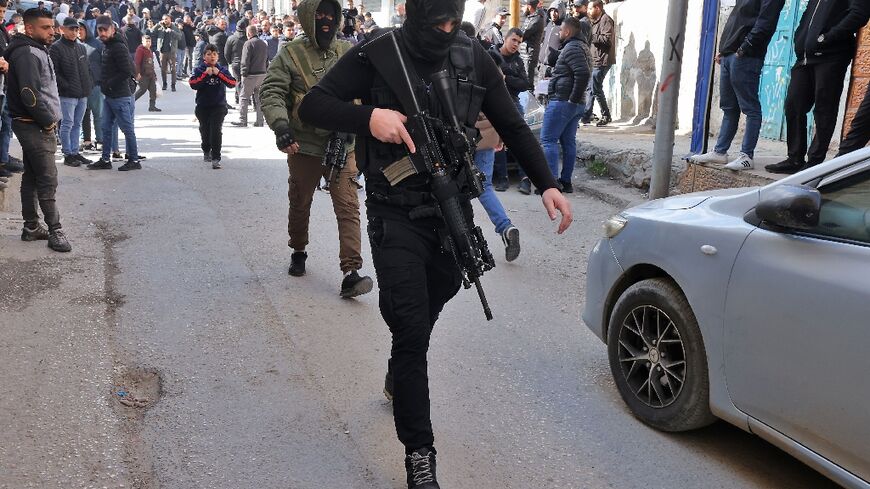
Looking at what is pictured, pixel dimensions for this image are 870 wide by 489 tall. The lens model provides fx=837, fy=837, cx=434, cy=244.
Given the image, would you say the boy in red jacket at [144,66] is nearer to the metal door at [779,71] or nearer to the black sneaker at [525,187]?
the black sneaker at [525,187]

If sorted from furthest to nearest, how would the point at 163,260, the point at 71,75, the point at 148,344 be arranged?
the point at 71,75 < the point at 163,260 < the point at 148,344

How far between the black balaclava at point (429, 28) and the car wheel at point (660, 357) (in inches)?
58.9

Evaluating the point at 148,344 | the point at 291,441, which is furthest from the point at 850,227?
the point at 148,344

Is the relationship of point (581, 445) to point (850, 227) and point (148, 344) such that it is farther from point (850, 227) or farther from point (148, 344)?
point (148, 344)

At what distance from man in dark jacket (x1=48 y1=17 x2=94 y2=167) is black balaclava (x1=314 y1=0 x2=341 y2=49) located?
6136 millimetres

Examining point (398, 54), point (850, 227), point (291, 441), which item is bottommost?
point (291, 441)

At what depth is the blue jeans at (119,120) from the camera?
11.0 m

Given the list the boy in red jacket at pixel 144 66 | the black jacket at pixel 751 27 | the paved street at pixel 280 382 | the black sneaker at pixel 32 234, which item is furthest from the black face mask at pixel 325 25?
the boy in red jacket at pixel 144 66

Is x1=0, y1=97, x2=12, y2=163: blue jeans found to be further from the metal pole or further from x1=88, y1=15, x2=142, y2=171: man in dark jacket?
the metal pole

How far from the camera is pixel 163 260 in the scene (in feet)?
21.5

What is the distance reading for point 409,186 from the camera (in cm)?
320

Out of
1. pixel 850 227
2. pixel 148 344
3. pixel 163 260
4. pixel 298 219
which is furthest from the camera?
pixel 163 260

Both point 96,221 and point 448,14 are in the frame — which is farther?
point 96,221

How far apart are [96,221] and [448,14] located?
19.3 feet
